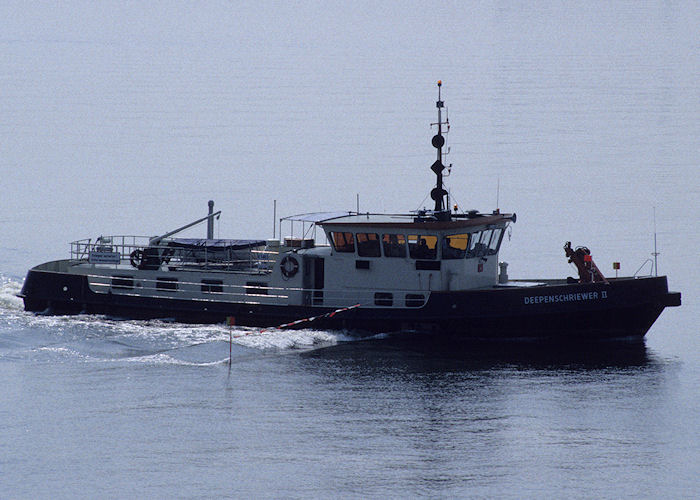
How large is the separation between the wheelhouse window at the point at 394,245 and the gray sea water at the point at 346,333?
244cm

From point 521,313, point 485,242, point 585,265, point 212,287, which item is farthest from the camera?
point 212,287

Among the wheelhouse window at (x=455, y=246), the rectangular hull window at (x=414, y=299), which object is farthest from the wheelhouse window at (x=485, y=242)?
the rectangular hull window at (x=414, y=299)

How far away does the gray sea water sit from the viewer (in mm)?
21453

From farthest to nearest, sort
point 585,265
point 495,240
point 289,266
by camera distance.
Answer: point 495,240
point 289,266
point 585,265

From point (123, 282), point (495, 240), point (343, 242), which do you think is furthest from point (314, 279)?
point (123, 282)

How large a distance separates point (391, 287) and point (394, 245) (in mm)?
1215

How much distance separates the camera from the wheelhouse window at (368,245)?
1270 inches

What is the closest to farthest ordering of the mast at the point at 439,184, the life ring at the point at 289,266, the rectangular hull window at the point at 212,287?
the mast at the point at 439,184 < the life ring at the point at 289,266 < the rectangular hull window at the point at 212,287

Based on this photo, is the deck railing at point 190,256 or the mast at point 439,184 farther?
the deck railing at point 190,256

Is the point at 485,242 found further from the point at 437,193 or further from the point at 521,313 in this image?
the point at 521,313

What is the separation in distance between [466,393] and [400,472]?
569 centimetres

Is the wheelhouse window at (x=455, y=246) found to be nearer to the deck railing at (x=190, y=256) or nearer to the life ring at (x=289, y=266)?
the life ring at (x=289, y=266)

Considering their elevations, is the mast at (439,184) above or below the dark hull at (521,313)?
above

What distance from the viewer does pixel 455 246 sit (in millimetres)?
32031
